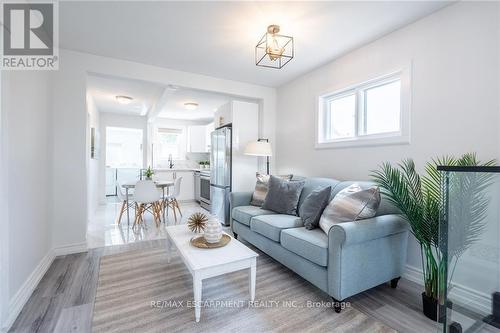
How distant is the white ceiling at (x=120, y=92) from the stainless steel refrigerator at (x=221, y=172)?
52.0 inches

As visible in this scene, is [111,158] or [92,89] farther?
[111,158]

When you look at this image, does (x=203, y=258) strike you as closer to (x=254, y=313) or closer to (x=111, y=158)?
(x=254, y=313)

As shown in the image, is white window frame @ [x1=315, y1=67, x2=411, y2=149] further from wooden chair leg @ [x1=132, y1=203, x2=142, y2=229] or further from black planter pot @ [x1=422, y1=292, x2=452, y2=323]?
wooden chair leg @ [x1=132, y1=203, x2=142, y2=229]

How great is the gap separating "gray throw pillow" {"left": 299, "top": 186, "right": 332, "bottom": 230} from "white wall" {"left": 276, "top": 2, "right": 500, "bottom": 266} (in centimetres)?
71

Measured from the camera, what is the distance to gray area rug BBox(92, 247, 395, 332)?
1569mm

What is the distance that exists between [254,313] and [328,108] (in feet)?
9.09

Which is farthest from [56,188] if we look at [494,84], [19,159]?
[494,84]

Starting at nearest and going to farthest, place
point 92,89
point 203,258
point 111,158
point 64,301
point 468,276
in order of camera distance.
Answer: point 468,276 → point 203,258 → point 64,301 → point 92,89 → point 111,158

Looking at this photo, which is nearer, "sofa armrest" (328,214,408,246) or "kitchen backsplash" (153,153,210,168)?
"sofa armrest" (328,214,408,246)

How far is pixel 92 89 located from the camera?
4320 millimetres

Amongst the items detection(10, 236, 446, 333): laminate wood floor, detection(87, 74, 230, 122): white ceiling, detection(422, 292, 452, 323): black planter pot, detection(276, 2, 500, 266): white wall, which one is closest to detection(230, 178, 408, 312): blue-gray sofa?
detection(10, 236, 446, 333): laminate wood floor

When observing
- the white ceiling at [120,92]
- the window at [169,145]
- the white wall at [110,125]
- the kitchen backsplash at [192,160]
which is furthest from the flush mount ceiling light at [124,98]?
the kitchen backsplash at [192,160]

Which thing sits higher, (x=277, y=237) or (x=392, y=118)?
(x=392, y=118)

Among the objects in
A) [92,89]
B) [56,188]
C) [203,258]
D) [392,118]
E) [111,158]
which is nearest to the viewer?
[203,258]
